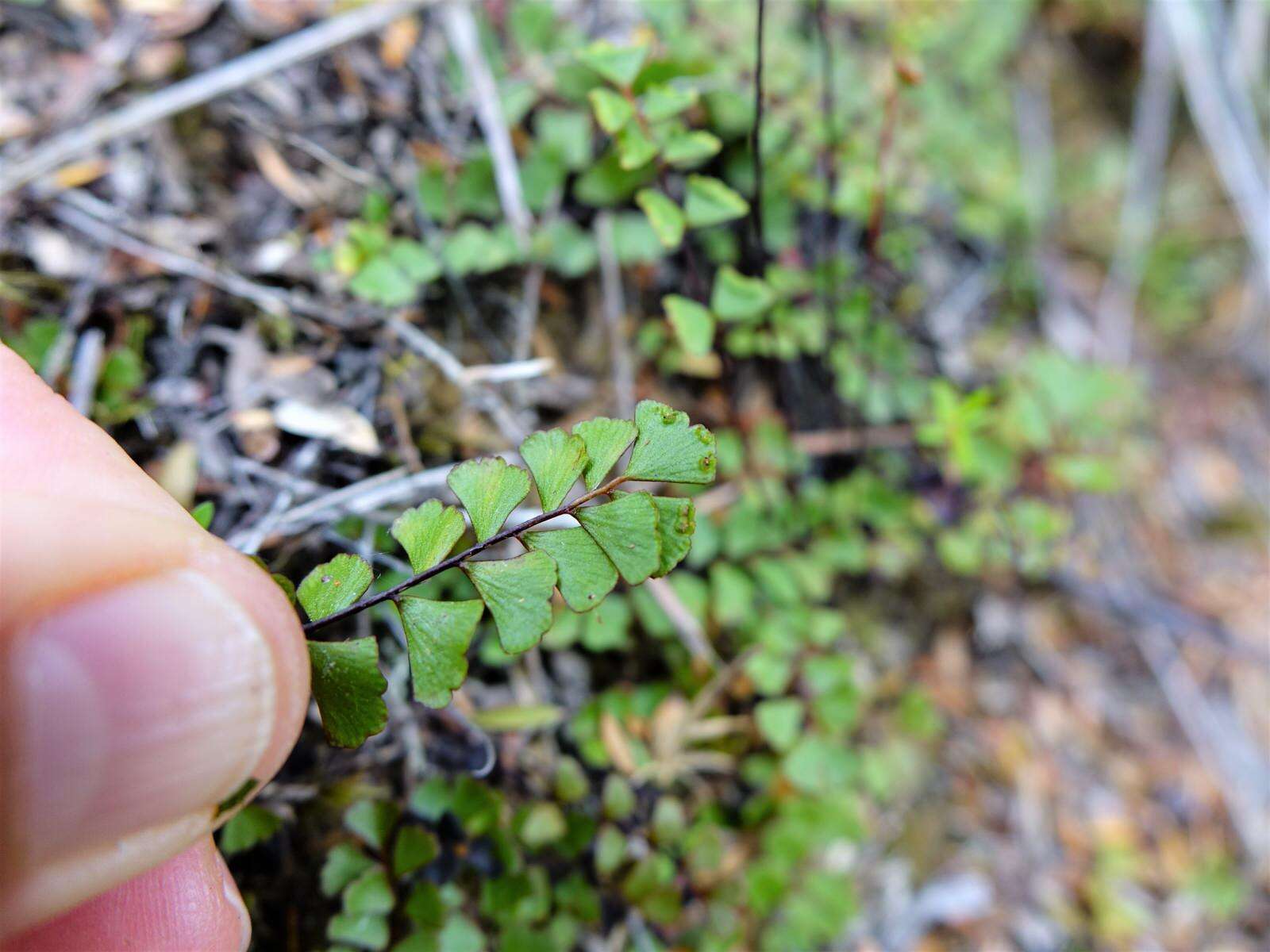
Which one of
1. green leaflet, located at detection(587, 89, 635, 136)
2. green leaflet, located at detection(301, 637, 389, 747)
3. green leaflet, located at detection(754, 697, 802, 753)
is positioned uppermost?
green leaflet, located at detection(587, 89, 635, 136)

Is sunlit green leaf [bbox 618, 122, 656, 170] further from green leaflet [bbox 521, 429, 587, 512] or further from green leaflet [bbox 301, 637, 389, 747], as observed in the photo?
green leaflet [bbox 301, 637, 389, 747]

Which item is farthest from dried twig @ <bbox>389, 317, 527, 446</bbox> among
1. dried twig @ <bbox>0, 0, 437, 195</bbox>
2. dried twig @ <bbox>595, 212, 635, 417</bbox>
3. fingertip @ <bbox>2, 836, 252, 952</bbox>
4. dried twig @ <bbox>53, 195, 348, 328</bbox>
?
fingertip @ <bbox>2, 836, 252, 952</bbox>

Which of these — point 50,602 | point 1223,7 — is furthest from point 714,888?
point 1223,7

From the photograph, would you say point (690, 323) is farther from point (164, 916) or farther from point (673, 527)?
point (164, 916)

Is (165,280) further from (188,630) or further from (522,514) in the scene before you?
(188,630)

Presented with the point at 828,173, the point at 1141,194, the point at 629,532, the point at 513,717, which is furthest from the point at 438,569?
the point at 1141,194

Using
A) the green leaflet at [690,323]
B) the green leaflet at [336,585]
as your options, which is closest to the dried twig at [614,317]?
the green leaflet at [690,323]
